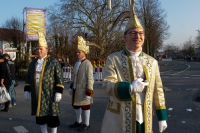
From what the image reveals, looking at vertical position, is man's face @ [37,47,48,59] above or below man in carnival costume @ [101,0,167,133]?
above

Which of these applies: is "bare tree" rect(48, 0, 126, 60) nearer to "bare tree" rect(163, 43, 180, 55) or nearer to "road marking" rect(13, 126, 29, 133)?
"road marking" rect(13, 126, 29, 133)

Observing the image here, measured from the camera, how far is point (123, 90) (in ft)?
7.55

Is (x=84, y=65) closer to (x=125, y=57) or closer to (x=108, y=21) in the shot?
(x=125, y=57)

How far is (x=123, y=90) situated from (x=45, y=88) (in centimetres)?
223

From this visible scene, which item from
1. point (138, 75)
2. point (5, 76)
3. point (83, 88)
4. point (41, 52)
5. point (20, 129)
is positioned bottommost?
point (20, 129)

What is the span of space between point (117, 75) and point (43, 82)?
6.66 ft

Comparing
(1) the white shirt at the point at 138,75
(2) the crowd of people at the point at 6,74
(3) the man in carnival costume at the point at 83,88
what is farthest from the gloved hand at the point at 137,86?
(2) the crowd of people at the point at 6,74

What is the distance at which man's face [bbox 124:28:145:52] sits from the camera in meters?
2.53

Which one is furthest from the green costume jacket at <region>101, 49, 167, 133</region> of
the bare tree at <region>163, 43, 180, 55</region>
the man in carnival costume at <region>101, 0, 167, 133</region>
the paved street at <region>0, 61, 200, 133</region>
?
the bare tree at <region>163, 43, 180, 55</region>

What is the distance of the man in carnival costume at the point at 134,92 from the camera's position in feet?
8.05

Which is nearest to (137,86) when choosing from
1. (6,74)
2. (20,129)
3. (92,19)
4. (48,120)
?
(48,120)

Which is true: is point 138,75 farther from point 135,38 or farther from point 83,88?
point 83,88

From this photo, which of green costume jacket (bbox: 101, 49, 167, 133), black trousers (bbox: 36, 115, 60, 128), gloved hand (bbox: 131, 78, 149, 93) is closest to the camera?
gloved hand (bbox: 131, 78, 149, 93)

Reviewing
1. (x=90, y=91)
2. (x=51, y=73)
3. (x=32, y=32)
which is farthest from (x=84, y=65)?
(x=32, y=32)
